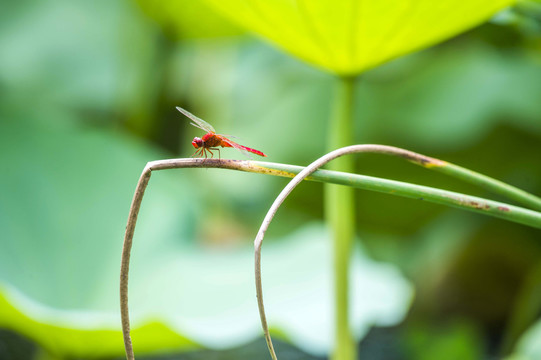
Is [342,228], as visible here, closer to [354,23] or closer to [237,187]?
[354,23]

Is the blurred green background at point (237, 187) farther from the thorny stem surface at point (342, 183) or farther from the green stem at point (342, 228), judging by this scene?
the thorny stem surface at point (342, 183)

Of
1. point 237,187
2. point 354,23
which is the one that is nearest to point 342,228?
point 354,23

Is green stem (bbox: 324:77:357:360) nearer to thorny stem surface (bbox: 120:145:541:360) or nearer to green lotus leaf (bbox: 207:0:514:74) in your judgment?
green lotus leaf (bbox: 207:0:514:74)

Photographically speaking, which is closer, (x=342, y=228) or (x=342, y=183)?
(x=342, y=183)

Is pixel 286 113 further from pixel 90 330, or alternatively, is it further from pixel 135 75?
pixel 90 330

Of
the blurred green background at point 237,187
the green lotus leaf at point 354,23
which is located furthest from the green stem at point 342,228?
the blurred green background at point 237,187
